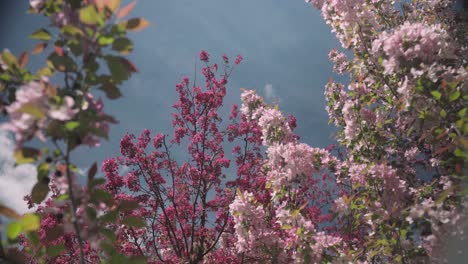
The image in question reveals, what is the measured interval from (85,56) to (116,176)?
22.8ft

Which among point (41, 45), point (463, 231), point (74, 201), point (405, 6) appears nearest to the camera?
point (74, 201)

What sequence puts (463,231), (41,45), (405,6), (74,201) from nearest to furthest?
(74,201) < (41,45) < (463,231) < (405,6)

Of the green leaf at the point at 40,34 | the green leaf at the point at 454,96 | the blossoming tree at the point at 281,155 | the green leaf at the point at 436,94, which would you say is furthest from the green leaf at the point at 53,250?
the green leaf at the point at 454,96

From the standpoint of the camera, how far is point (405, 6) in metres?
6.87

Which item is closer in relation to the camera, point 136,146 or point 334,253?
point 334,253

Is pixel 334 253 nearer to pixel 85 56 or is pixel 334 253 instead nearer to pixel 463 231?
pixel 463 231

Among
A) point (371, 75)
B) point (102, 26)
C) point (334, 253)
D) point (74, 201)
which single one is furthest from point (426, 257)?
point (102, 26)

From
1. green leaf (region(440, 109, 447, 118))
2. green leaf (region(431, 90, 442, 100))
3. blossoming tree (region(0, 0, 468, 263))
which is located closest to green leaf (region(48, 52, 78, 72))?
blossoming tree (region(0, 0, 468, 263))

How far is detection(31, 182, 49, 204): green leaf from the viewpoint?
76.3 inches

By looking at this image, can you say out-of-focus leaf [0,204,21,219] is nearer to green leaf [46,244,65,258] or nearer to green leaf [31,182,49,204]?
green leaf [31,182,49,204]

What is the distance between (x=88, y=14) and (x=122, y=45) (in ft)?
0.68

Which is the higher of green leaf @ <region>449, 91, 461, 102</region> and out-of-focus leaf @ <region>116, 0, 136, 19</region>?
green leaf @ <region>449, 91, 461, 102</region>

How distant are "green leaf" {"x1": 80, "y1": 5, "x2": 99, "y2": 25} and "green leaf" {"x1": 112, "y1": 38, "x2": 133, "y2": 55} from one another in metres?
0.14

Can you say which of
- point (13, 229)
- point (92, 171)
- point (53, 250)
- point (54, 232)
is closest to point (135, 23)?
point (92, 171)
